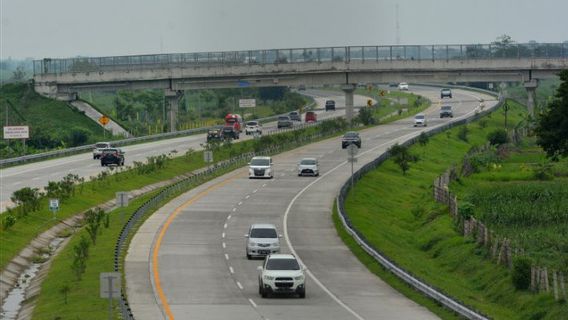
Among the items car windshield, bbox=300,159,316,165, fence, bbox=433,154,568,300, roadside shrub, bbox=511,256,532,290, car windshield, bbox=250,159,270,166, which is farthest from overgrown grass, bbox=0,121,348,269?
roadside shrub, bbox=511,256,532,290

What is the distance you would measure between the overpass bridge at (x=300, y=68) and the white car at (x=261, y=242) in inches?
4234

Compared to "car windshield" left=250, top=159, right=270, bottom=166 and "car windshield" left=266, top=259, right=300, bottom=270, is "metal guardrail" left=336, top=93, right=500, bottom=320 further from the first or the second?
"car windshield" left=250, top=159, right=270, bottom=166

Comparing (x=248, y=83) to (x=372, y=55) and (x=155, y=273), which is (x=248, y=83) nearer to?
(x=372, y=55)

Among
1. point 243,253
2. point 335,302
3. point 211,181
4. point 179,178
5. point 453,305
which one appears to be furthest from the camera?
point 179,178

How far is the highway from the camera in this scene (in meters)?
102

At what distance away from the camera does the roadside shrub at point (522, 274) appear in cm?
5650

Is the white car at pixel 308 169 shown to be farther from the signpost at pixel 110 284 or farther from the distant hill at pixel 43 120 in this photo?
the signpost at pixel 110 284

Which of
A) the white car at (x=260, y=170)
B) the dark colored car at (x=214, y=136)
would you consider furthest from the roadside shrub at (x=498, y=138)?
the white car at (x=260, y=170)

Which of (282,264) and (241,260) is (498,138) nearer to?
(241,260)

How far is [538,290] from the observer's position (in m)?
55.6

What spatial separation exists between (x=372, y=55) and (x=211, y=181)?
240ft

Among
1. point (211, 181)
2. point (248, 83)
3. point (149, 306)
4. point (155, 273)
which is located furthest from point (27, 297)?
point (248, 83)

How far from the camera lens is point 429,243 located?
7844cm

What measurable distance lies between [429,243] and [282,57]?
100836 millimetres
